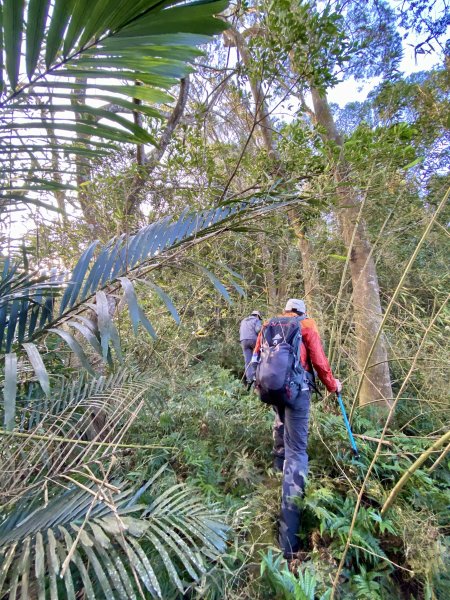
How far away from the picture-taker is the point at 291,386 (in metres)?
2.28

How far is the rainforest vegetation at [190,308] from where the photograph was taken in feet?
2.77

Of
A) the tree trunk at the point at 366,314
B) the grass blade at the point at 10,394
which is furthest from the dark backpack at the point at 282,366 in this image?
the grass blade at the point at 10,394

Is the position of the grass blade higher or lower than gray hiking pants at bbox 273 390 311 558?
higher

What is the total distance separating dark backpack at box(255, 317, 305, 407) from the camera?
7.40 feet

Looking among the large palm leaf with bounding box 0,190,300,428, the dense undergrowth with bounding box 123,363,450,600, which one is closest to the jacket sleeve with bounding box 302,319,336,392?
the dense undergrowth with bounding box 123,363,450,600

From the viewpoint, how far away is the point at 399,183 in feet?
8.53

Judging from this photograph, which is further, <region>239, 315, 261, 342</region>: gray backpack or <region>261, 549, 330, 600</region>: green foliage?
<region>239, 315, 261, 342</region>: gray backpack

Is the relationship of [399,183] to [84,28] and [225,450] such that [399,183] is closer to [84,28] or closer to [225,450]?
[84,28]

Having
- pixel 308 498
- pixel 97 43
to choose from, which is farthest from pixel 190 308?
pixel 97 43

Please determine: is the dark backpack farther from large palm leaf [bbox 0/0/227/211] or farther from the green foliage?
large palm leaf [bbox 0/0/227/211]

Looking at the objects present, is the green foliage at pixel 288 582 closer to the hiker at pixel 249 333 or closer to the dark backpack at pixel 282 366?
the dark backpack at pixel 282 366

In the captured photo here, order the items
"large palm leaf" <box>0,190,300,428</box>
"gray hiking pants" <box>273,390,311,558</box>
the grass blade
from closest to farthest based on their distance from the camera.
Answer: the grass blade, "large palm leaf" <box>0,190,300,428</box>, "gray hiking pants" <box>273,390,311,558</box>

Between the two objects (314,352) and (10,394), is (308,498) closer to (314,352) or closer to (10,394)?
(314,352)

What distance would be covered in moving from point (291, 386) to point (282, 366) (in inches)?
6.6
